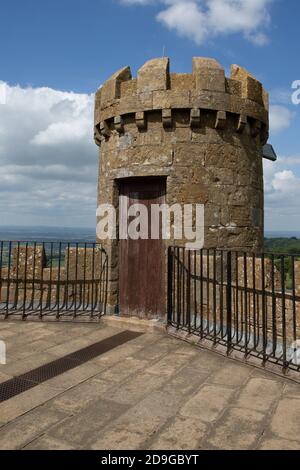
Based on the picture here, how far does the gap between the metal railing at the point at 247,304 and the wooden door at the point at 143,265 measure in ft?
1.20

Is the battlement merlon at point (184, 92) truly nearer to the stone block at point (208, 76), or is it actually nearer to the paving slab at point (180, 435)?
the stone block at point (208, 76)

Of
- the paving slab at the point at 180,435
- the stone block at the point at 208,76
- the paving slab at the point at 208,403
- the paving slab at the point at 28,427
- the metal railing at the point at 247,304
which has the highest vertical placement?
the stone block at the point at 208,76

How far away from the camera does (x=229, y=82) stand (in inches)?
234

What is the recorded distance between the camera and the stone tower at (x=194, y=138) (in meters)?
5.74

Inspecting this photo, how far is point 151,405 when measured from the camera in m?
2.97

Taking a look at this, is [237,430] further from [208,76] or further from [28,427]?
[208,76]

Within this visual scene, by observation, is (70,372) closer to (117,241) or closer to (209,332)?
(209,332)

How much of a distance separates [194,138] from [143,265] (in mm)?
2456

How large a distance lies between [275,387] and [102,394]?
1724 millimetres

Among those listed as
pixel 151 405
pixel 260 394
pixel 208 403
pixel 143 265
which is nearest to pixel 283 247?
pixel 143 265

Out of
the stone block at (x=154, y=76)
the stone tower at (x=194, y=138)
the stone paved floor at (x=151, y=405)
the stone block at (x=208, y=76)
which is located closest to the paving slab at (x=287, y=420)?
the stone paved floor at (x=151, y=405)
